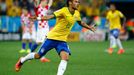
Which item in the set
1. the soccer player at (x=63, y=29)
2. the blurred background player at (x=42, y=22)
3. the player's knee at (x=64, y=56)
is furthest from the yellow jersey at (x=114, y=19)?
→ the player's knee at (x=64, y=56)

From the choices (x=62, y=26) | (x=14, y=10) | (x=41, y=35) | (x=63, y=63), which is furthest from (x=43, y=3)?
(x=14, y=10)

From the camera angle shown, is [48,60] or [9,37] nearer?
[48,60]

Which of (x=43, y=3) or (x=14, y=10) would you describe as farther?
(x=14, y=10)

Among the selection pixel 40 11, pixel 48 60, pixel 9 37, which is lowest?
pixel 9 37

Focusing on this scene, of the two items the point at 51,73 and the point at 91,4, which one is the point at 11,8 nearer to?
the point at 91,4

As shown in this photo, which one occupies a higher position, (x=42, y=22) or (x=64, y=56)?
(x=64, y=56)

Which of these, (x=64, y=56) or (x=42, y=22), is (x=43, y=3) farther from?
(x=64, y=56)

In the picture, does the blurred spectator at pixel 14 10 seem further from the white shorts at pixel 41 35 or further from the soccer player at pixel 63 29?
the soccer player at pixel 63 29

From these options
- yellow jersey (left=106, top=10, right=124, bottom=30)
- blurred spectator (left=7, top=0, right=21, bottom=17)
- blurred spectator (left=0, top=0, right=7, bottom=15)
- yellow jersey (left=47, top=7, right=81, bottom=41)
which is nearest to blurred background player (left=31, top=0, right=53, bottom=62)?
yellow jersey (left=47, top=7, right=81, bottom=41)

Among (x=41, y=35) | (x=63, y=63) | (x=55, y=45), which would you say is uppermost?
(x=55, y=45)

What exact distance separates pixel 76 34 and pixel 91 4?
5.76m

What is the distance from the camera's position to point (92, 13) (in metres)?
41.5

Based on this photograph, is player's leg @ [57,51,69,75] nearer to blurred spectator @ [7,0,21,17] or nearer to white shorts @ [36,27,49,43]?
white shorts @ [36,27,49,43]

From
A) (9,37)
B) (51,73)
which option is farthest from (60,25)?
(9,37)
